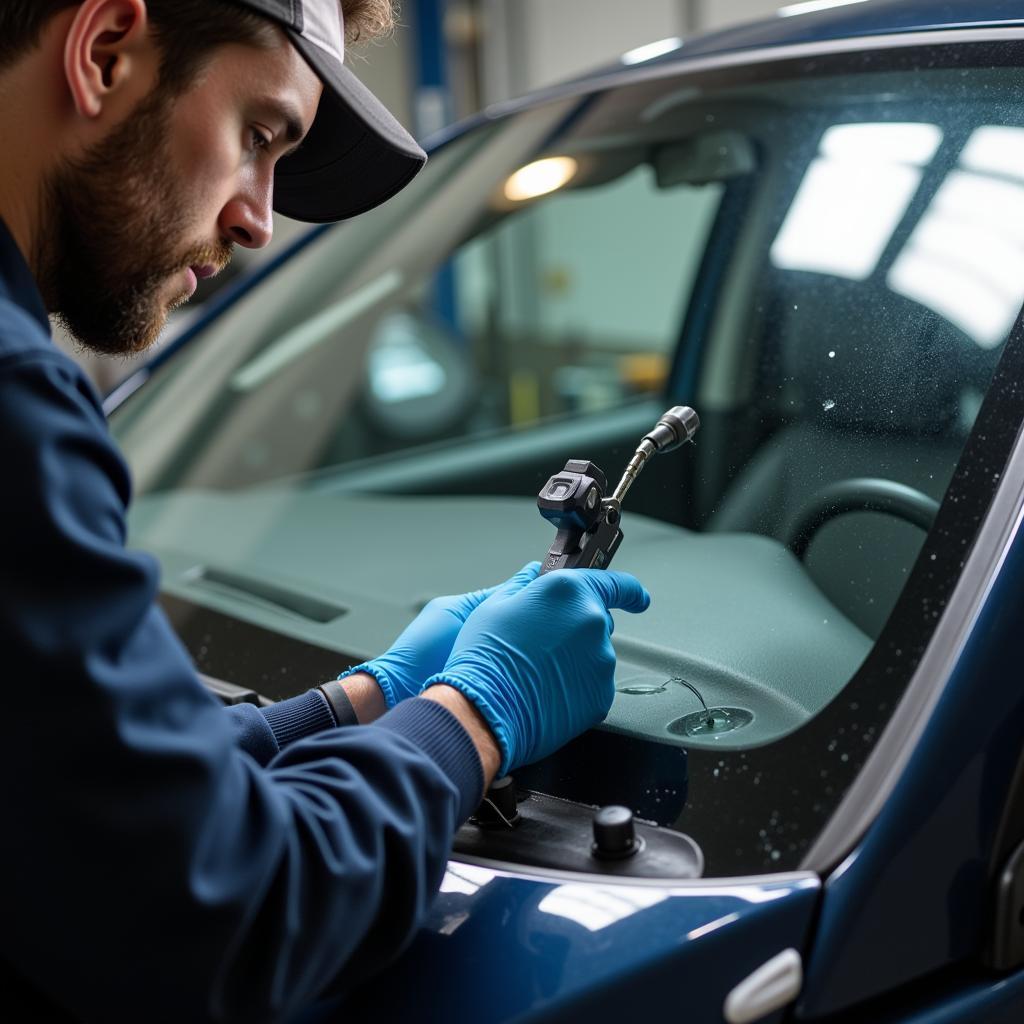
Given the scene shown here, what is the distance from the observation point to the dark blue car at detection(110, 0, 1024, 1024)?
0.88 meters

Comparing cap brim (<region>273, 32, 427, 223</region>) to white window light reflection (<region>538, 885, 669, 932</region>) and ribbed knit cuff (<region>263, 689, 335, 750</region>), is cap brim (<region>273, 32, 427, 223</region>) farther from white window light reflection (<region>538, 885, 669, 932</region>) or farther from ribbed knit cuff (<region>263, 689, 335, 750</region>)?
white window light reflection (<region>538, 885, 669, 932</region>)

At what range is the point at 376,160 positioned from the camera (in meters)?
1.22

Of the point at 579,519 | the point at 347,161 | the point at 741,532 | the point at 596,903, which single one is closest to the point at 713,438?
the point at 741,532

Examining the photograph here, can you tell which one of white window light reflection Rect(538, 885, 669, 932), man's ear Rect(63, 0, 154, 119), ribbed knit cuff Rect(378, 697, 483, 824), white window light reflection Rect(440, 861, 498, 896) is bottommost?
white window light reflection Rect(440, 861, 498, 896)

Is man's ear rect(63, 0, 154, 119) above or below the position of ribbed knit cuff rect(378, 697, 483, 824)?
above

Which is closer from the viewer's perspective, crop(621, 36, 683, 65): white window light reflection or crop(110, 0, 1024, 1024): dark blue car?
crop(110, 0, 1024, 1024): dark blue car

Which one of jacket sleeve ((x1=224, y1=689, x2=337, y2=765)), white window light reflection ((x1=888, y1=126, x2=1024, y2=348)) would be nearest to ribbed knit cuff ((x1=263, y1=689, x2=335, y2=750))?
jacket sleeve ((x1=224, y1=689, x2=337, y2=765))

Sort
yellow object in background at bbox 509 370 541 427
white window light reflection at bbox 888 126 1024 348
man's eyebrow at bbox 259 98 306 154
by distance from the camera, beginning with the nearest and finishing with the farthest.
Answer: man's eyebrow at bbox 259 98 306 154 → white window light reflection at bbox 888 126 1024 348 → yellow object in background at bbox 509 370 541 427

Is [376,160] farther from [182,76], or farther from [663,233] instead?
[663,233]

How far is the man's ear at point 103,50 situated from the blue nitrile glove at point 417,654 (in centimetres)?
52

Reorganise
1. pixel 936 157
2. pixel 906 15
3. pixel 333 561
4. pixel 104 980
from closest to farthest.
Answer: pixel 104 980 < pixel 936 157 < pixel 906 15 < pixel 333 561

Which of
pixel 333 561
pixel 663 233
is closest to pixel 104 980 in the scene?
pixel 333 561

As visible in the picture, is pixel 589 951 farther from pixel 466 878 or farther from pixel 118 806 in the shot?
pixel 118 806

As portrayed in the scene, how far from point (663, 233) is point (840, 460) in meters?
4.63
